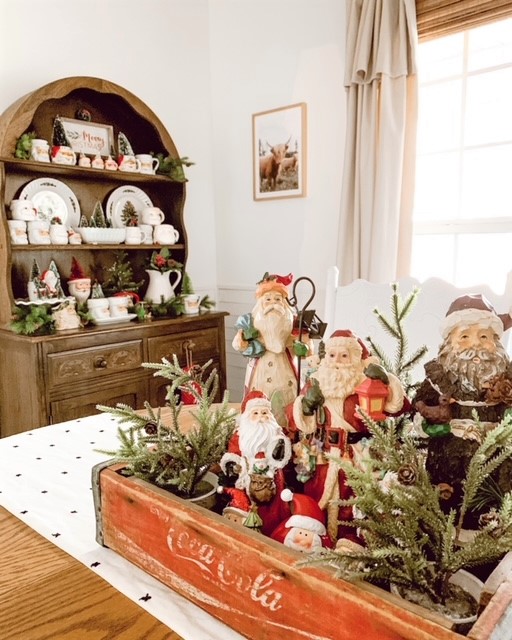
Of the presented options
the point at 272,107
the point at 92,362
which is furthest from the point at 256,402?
the point at 272,107

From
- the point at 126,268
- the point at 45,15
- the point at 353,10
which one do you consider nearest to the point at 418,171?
the point at 353,10

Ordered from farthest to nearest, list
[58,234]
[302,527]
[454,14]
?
[58,234] → [454,14] → [302,527]

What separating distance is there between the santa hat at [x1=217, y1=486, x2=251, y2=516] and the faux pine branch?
18cm

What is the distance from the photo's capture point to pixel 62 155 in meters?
2.44

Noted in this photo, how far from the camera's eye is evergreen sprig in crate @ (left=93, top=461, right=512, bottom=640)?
17.7 inches

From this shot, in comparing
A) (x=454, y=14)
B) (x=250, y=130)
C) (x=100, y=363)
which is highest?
(x=454, y=14)

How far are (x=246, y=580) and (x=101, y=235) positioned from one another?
91.8 inches

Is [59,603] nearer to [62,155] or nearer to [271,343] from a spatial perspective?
[271,343]

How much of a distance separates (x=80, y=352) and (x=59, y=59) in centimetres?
151

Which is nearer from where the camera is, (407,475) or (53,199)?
(407,475)

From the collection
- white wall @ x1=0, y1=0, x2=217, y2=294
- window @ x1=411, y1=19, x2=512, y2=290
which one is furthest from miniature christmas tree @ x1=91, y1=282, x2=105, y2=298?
window @ x1=411, y1=19, x2=512, y2=290

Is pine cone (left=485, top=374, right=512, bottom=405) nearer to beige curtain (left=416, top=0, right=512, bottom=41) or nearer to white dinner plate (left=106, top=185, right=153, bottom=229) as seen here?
beige curtain (left=416, top=0, right=512, bottom=41)

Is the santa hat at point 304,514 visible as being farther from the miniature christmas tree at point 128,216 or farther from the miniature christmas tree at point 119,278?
the miniature christmas tree at point 128,216

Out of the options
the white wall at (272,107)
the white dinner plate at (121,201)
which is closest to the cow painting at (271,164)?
the white wall at (272,107)
